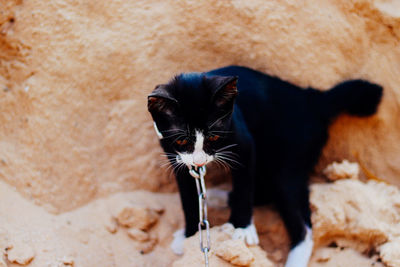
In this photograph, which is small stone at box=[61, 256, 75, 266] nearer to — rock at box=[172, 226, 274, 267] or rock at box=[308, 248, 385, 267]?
rock at box=[172, 226, 274, 267]

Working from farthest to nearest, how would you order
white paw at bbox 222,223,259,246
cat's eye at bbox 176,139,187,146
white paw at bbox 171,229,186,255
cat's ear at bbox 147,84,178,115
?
white paw at bbox 171,229,186,255, white paw at bbox 222,223,259,246, cat's eye at bbox 176,139,187,146, cat's ear at bbox 147,84,178,115

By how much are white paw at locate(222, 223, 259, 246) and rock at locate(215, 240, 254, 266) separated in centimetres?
14

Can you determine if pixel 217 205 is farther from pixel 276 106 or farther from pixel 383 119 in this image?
pixel 383 119

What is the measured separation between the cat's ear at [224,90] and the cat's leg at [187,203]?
520 millimetres

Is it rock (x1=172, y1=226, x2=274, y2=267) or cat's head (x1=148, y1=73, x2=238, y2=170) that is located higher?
cat's head (x1=148, y1=73, x2=238, y2=170)

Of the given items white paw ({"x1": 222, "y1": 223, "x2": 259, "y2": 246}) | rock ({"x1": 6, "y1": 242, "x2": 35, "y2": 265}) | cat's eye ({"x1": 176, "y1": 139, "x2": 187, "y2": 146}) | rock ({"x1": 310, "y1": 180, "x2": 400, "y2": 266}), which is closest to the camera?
cat's eye ({"x1": 176, "y1": 139, "x2": 187, "y2": 146})

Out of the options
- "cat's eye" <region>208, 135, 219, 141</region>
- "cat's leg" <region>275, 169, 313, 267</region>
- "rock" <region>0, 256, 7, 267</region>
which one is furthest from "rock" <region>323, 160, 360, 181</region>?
"rock" <region>0, 256, 7, 267</region>

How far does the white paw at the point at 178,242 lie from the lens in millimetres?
2262

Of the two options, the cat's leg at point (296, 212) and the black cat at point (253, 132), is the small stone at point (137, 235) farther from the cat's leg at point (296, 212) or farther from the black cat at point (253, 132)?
the cat's leg at point (296, 212)

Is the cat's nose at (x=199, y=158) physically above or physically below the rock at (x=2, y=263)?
above

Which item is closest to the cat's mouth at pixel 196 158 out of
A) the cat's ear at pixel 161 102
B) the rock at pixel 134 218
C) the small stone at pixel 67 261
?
the cat's ear at pixel 161 102

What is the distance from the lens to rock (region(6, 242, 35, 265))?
1.89 meters

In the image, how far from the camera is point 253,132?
2.42 meters

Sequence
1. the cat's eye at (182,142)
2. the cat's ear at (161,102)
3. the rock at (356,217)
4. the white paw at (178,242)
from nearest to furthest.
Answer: the cat's ear at (161,102) → the cat's eye at (182,142) → the rock at (356,217) → the white paw at (178,242)
